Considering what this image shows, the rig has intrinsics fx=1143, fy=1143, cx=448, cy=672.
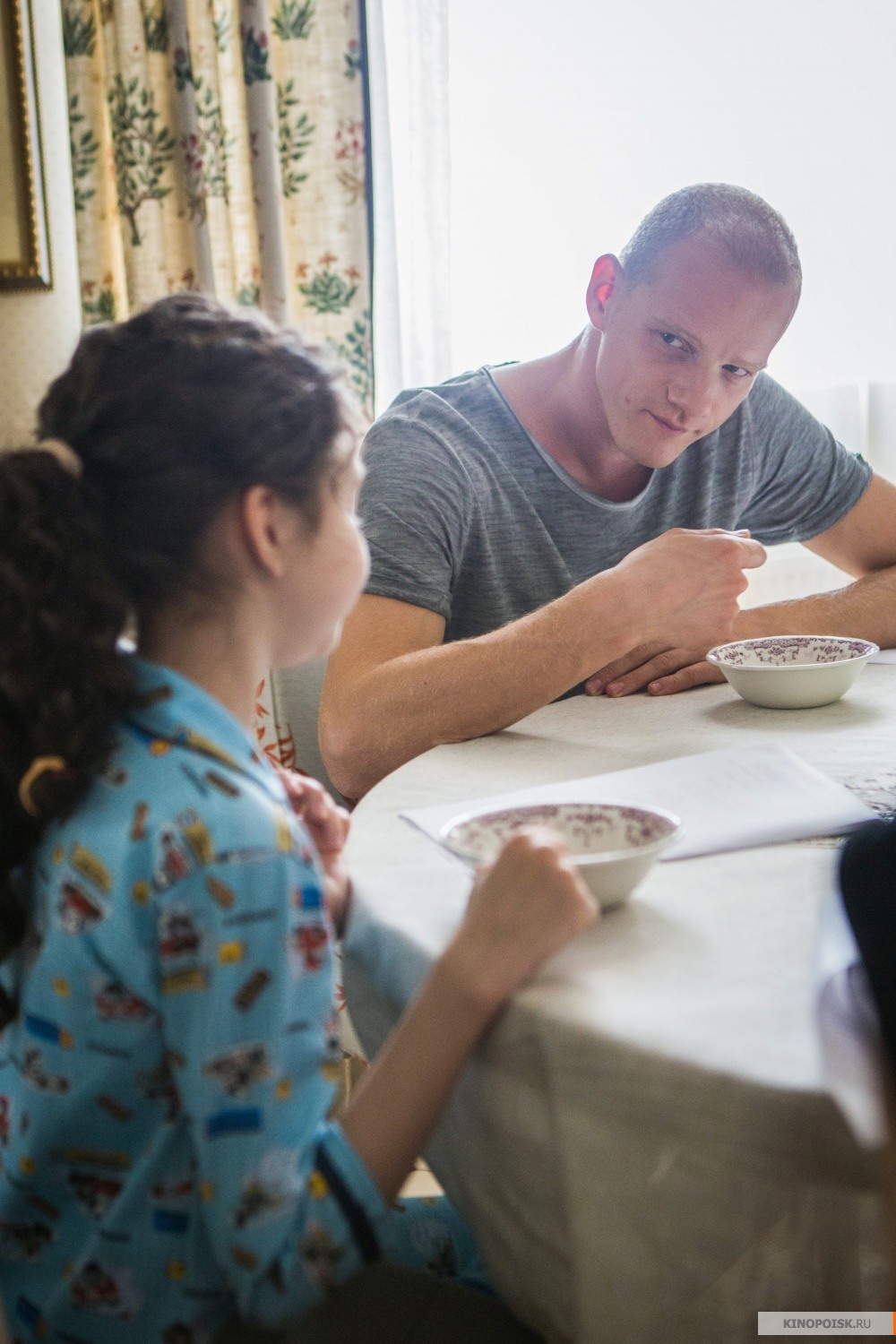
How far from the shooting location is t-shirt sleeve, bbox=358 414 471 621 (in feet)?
4.68

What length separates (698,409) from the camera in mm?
1537

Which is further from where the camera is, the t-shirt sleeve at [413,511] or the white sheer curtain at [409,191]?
the white sheer curtain at [409,191]

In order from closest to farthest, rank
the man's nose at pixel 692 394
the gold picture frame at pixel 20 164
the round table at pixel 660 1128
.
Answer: the round table at pixel 660 1128
the man's nose at pixel 692 394
the gold picture frame at pixel 20 164

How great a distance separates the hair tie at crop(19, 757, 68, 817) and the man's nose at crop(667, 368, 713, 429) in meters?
1.11

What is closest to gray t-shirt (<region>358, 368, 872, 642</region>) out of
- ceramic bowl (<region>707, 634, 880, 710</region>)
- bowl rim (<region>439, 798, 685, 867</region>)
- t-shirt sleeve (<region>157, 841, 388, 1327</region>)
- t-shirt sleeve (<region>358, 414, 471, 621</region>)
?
t-shirt sleeve (<region>358, 414, 471, 621</region>)

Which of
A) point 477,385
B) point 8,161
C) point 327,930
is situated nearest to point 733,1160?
point 327,930

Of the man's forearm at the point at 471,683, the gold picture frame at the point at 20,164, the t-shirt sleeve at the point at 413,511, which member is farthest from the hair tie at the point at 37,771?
the gold picture frame at the point at 20,164

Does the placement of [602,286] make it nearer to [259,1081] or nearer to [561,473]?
[561,473]

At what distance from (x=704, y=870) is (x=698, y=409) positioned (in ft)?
2.91

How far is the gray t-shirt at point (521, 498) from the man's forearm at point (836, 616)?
245mm

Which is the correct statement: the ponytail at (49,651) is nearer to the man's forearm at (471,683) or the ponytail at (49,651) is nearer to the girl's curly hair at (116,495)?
the girl's curly hair at (116,495)

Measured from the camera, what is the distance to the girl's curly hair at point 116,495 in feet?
2.19

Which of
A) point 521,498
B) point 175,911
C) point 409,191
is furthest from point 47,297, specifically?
point 175,911

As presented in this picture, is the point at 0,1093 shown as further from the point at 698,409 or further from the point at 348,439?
the point at 698,409
